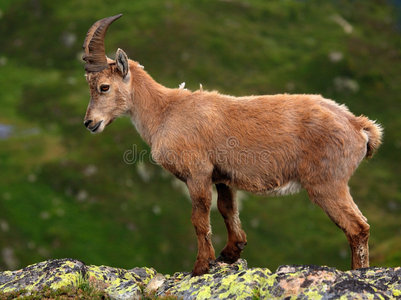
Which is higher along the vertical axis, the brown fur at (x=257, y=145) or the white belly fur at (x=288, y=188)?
the brown fur at (x=257, y=145)

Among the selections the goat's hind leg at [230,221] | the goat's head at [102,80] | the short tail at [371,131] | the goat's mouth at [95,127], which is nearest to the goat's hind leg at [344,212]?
the short tail at [371,131]

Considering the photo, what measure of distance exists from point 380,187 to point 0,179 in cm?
5266

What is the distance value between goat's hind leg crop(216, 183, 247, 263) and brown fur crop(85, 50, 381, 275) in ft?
1.29

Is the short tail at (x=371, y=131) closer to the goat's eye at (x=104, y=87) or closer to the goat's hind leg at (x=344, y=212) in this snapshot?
the goat's hind leg at (x=344, y=212)

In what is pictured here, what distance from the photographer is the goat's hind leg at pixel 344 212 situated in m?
15.3

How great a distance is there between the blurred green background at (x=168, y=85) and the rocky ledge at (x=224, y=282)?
37675 mm

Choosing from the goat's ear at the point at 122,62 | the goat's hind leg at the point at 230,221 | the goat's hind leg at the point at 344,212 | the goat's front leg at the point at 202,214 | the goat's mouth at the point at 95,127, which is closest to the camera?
the goat's hind leg at the point at 344,212

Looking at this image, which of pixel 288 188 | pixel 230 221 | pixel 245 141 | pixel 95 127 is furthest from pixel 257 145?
pixel 95 127

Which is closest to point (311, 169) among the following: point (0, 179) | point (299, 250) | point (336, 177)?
point (336, 177)

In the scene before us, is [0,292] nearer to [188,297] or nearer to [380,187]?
[188,297]

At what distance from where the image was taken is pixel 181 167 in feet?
52.6

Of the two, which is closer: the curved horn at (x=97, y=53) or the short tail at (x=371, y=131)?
the short tail at (x=371, y=131)

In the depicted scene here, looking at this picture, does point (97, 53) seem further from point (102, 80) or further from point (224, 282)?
point (224, 282)

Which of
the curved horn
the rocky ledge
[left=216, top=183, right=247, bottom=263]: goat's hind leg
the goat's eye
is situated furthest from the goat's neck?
the rocky ledge
